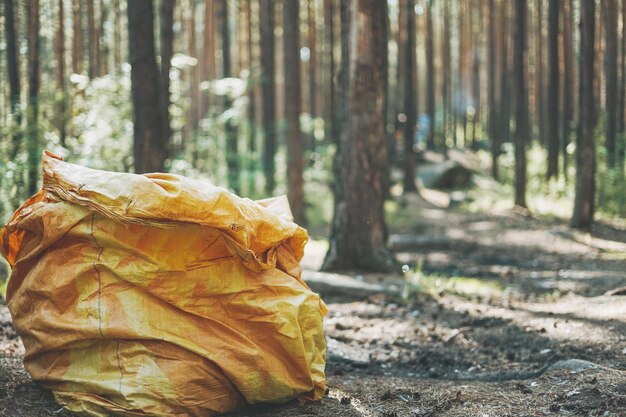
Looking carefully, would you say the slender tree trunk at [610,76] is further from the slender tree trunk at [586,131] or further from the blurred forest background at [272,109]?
the slender tree trunk at [586,131]

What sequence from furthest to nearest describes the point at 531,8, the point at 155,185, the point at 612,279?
the point at 531,8, the point at 612,279, the point at 155,185

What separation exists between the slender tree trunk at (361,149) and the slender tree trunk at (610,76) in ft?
31.9

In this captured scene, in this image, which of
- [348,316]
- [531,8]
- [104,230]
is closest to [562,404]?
[104,230]

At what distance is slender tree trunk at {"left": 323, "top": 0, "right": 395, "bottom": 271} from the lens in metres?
8.45

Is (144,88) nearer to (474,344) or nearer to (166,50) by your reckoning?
(166,50)

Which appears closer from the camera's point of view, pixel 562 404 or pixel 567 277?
pixel 562 404

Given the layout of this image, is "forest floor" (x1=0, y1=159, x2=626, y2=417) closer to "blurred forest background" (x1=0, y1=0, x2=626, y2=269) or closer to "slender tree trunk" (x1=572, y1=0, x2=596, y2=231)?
"blurred forest background" (x1=0, y1=0, x2=626, y2=269)

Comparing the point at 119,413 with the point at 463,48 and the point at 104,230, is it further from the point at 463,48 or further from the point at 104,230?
the point at 463,48

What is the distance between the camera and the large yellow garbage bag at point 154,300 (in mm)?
3453

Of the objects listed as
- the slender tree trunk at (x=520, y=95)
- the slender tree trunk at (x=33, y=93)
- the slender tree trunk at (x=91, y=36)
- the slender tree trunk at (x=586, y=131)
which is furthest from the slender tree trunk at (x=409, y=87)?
the slender tree trunk at (x=33, y=93)

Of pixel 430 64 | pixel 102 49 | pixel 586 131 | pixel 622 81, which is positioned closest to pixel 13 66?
pixel 586 131

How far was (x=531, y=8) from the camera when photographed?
30.5 meters

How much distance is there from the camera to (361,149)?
869 cm

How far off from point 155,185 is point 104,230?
41cm
